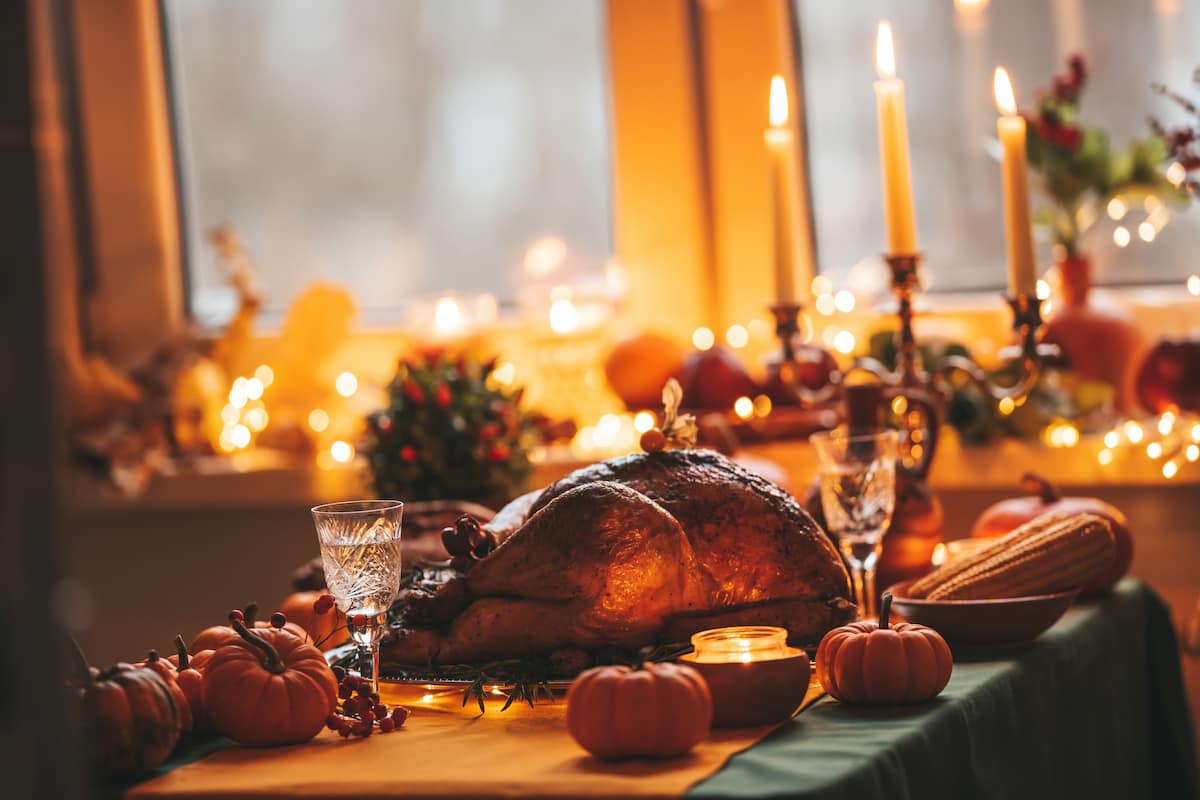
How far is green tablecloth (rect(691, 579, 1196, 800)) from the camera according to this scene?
1495 millimetres

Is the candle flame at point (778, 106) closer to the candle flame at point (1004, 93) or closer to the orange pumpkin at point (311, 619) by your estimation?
the candle flame at point (1004, 93)

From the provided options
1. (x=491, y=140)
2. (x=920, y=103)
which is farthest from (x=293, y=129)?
(x=920, y=103)

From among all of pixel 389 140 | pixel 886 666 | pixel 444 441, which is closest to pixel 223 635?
pixel 886 666

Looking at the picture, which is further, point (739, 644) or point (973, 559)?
point (973, 559)

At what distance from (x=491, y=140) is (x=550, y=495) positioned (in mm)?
2948

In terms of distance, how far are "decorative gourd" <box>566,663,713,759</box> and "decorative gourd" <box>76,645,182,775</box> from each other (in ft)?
1.45

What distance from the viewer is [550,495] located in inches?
77.2

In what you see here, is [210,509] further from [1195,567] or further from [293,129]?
[1195,567]

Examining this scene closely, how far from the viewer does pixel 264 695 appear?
1.65 meters

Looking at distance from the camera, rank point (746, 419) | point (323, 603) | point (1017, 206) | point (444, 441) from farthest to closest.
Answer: point (746, 419) → point (444, 441) → point (1017, 206) → point (323, 603)

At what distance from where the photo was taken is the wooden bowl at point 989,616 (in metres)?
1.99

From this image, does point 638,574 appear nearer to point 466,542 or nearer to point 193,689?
point 466,542

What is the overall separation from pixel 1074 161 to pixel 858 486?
179cm

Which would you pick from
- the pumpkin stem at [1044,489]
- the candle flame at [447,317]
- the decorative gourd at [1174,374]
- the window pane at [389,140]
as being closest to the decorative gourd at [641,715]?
the pumpkin stem at [1044,489]
